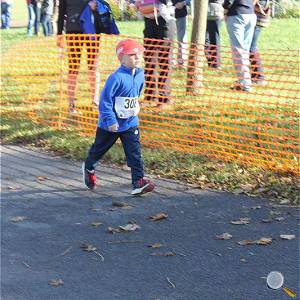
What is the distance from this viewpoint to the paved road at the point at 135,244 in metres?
4.38

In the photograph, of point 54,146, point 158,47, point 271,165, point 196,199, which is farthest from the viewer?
point 158,47

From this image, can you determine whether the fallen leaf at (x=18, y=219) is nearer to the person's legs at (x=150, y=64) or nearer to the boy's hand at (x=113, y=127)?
the boy's hand at (x=113, y=127)

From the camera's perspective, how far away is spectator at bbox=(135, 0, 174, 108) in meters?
8.58

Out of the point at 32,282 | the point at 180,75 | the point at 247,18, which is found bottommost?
the point at 32,282

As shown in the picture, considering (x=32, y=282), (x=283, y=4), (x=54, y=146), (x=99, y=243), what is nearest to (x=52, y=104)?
(x=54, y=146)

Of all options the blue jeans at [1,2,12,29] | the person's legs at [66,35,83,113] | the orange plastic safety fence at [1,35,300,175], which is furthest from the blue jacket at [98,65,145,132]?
the blue jeans at [1,2,12,29]

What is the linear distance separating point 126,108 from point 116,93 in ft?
0.53

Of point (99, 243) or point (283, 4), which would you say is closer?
point (99, 243)

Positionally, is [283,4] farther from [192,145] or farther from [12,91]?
[192,145]

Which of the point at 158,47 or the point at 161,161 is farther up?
the point at 158,47

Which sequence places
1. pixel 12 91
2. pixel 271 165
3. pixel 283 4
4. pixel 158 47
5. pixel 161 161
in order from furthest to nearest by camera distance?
pixel 283 4, pixel 12 91, pixel 158 47, pixel 161 161, pixel 271 165

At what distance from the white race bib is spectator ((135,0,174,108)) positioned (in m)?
1.95

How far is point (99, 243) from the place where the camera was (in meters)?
5.21

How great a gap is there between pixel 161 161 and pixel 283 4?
15.0m
